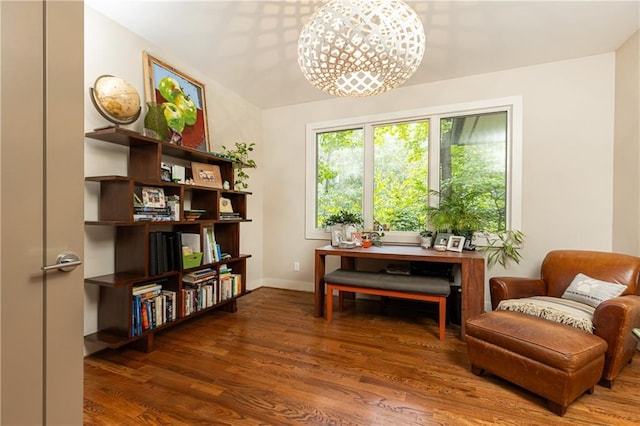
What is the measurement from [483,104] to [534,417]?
283 cm

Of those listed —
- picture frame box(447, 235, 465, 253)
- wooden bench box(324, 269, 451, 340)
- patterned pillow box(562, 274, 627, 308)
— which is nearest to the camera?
patterned pillow box(562, 274, 627, 308)

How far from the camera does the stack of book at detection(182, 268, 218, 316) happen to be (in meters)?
2.49

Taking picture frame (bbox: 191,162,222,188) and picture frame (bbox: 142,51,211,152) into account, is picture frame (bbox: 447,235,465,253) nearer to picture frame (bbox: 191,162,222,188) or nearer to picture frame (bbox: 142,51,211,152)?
picture frame (bbox: 191,162,222,188)

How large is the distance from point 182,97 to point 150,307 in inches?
77.7

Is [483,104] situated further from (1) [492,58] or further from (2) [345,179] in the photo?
(2) [345,179]

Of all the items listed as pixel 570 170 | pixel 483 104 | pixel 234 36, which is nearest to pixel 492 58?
pixel 483 104

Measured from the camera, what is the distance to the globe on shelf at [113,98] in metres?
2.03

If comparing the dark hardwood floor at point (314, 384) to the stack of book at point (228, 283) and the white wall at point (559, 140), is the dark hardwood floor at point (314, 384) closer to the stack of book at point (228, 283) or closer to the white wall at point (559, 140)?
the stack of book at point (228, 283)

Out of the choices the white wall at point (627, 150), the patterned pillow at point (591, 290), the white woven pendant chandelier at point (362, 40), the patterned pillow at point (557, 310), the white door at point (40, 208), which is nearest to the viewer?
the white door at point (40, 208)

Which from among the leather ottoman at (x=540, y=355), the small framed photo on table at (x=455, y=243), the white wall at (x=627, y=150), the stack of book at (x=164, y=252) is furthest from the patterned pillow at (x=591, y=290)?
the stack of book at (x=164, y=252)

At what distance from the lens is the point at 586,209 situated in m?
2.71

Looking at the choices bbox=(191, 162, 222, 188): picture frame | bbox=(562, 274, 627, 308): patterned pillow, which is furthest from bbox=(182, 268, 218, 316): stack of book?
bbox=(562, 274, 627, 308): patterned pillow

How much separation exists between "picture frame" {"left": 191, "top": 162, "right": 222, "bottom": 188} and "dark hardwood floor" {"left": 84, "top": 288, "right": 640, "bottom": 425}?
1.39 metres

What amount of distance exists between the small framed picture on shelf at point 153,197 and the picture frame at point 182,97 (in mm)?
509
